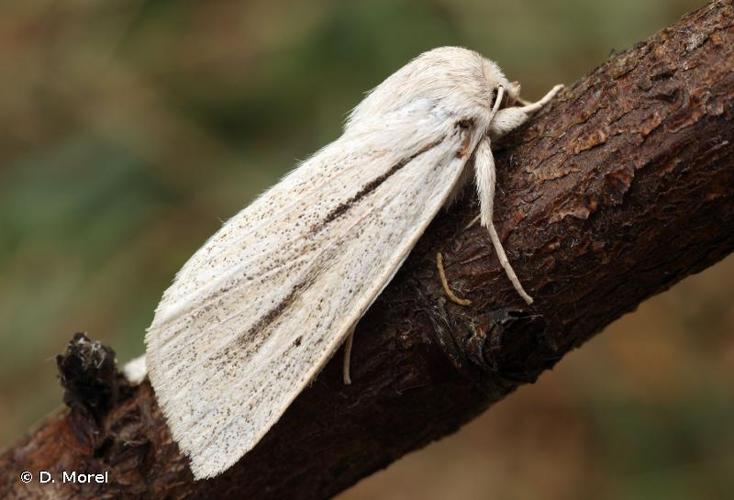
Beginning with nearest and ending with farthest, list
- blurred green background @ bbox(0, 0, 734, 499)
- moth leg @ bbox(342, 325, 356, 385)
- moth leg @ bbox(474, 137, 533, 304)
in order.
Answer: moth leg @ bbox(474, 137, 533, 304)
moth leg @ bbox(342, 325, 356, 385)
blurred green background @ bbox(0, 0, 734, 499)

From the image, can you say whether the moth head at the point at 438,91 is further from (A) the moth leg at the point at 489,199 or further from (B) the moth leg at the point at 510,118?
(A) the moth leg at the point at 489,199

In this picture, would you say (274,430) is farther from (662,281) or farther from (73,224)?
(73,224)

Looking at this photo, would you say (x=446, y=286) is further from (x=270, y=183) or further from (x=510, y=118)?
(x=270, y=183)

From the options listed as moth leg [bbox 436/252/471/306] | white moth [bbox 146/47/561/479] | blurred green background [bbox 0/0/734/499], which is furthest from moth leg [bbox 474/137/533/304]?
blurred green background [bbox 0/0/734/499]

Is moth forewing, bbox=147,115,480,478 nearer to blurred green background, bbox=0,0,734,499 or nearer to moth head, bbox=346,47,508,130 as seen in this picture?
moth head, bbox=346,47,508,130

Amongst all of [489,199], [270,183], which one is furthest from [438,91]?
[270,183]

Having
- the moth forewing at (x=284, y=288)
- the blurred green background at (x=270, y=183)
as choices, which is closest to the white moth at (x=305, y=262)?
the moth forewing at (x=284, y=288)
